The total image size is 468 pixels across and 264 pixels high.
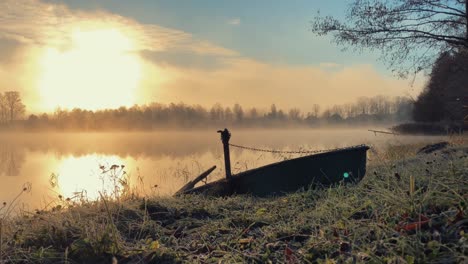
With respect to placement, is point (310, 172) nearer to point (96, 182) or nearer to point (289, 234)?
point (289, 234)

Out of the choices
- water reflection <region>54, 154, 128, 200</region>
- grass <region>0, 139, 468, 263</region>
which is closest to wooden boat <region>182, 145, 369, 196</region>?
water reflection <region>54, 154, 128, 200</region>

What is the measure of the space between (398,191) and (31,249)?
348 centimetres

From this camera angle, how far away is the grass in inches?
112

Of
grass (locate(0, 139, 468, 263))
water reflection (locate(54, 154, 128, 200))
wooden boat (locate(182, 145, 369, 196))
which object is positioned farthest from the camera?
wooden boat (locate(182, 145, 369, 196))

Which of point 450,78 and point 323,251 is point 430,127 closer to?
point 450,78

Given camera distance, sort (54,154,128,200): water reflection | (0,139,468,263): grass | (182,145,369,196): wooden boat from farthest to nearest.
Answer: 1. (182,145,369,196): wooden boat
2. (54,154,128,200): water reflection
3. (0,139,468,263): grass

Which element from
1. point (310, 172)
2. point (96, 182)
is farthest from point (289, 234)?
point (96, 182)

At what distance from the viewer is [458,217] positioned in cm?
299

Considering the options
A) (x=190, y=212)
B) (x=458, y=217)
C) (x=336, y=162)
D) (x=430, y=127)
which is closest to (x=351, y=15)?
(x=336, y=162)

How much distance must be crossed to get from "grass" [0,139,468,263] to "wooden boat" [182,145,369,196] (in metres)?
2.03

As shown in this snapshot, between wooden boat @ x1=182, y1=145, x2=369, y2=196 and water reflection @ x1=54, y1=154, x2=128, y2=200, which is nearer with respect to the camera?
water reflection @ x1=54, y1=154, x2=128, y2=200

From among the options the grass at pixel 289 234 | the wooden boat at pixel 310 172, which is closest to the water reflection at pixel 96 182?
the grass at pixel 289 234

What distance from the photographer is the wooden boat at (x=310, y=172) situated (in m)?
7.04

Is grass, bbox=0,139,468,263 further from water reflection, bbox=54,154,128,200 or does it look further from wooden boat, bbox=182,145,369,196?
wooden boat, bbox=182,145,369,196
